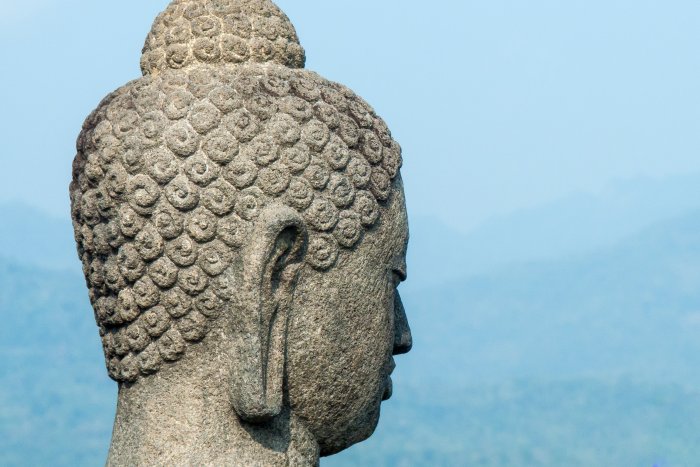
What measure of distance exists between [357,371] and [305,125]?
0.95m

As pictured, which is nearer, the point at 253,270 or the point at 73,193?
the point at 253,270

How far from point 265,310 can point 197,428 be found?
518mm

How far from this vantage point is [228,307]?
683 cm

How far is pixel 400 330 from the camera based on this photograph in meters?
7.36

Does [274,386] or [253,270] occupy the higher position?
[253,270]

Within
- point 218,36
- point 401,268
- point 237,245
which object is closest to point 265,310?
point 237,245

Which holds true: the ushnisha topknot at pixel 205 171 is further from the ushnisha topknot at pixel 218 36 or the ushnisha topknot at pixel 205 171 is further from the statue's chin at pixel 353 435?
the statue's chin at pixel 353 435

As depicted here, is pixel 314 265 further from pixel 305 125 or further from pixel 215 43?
pixel 215 43

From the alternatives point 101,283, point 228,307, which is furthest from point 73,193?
point 228,307

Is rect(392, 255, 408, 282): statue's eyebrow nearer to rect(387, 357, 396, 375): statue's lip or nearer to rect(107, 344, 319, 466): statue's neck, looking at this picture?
rect(387, 357, 396, 375): statue's lip

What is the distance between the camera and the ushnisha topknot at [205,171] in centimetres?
680

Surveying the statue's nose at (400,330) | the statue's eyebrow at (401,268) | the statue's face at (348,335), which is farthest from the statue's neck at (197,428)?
the statue's eyebrow at (401,268)

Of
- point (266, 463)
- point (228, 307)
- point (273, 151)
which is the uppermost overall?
point (273, 151)

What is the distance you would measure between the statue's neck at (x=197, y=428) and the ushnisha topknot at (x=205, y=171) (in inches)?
3.7
